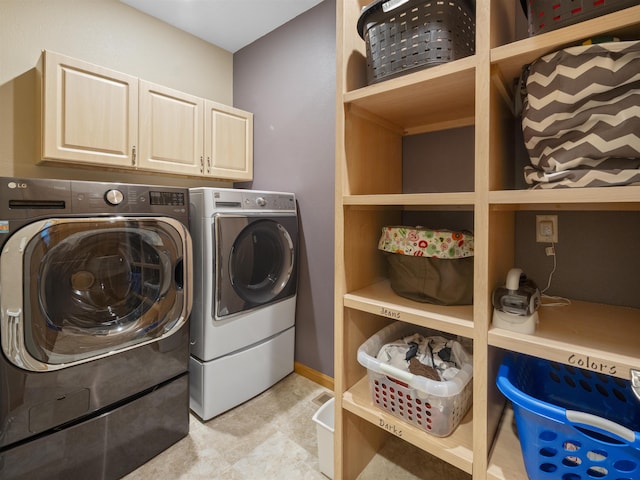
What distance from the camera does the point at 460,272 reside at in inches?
42.0

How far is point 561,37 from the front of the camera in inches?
29.8

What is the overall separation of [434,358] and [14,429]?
1.55 metres

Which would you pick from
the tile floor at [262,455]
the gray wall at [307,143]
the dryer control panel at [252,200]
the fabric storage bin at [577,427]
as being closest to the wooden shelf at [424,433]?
the fabric storage bin at [577,427]

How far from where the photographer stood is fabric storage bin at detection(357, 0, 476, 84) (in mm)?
954

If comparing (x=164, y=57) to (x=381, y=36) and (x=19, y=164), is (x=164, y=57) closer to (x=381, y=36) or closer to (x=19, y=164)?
(x=19, y=164)

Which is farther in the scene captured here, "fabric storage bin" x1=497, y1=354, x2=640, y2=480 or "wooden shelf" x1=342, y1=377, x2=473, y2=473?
"wooden shelf" x1=342, y1=377, x2=473, y2=473

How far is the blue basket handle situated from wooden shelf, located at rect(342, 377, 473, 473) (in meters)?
0.35

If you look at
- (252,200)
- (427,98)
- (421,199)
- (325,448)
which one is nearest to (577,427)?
(421,199)

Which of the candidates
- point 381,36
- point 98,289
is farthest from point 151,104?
point 381,36

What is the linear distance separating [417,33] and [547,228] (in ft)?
2.92

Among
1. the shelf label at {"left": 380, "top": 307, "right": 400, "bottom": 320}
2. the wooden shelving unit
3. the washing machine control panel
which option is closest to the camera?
the wooden shelving unit

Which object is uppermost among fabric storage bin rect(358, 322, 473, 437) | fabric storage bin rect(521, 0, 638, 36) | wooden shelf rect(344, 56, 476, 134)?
fabric storage bin rect(521, 0, 638, 36)

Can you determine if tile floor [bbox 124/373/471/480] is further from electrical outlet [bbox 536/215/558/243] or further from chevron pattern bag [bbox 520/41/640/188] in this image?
chevron pattern bag [bbox 520/41/640/188]

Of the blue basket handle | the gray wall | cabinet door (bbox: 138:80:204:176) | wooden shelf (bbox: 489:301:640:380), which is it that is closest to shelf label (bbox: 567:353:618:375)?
wooden shelf (bbox: 489:301:640:380)
